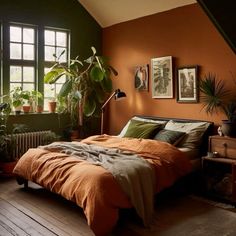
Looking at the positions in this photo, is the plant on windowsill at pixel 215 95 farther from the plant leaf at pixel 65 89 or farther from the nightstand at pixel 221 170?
the plant leaf at pixel 65 89

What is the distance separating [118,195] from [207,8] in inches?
86.1

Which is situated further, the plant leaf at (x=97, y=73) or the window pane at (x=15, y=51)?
the plant leaf at (x=97, y=73)

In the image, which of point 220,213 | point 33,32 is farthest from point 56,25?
point 220,213

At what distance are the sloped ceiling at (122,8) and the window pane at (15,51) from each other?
1521 millimetres

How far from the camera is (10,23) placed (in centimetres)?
553

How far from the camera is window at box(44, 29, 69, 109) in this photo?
6.02 meters

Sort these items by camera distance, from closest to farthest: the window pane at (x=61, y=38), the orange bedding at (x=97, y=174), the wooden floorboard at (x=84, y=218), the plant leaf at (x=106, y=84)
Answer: the orange bedding at (x=97, y=174) < the wooden floorboard at (x=84, y=218) < the plant leaf at (x=106, y=84) < the window pane at (x=61, y=38)

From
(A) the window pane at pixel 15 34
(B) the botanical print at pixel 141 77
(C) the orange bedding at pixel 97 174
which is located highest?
(A) the window pane at pixel 15 34

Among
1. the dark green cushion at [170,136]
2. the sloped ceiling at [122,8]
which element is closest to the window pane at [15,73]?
the sloped ceiling at [122,8]

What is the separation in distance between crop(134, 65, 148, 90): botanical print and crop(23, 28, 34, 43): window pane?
6.39 ft

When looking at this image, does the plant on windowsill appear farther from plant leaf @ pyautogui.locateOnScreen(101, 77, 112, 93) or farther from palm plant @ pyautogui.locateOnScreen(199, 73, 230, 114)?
plant leaf @ pyautogui.locateOnScreen(101, 77, 112, 93)

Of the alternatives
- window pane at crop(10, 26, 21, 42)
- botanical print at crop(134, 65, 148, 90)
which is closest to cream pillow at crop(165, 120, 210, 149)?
botanical print at crop(134, 65, 148, 90)

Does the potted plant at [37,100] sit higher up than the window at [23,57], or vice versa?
the window at [23,57]

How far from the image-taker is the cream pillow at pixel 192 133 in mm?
4598
